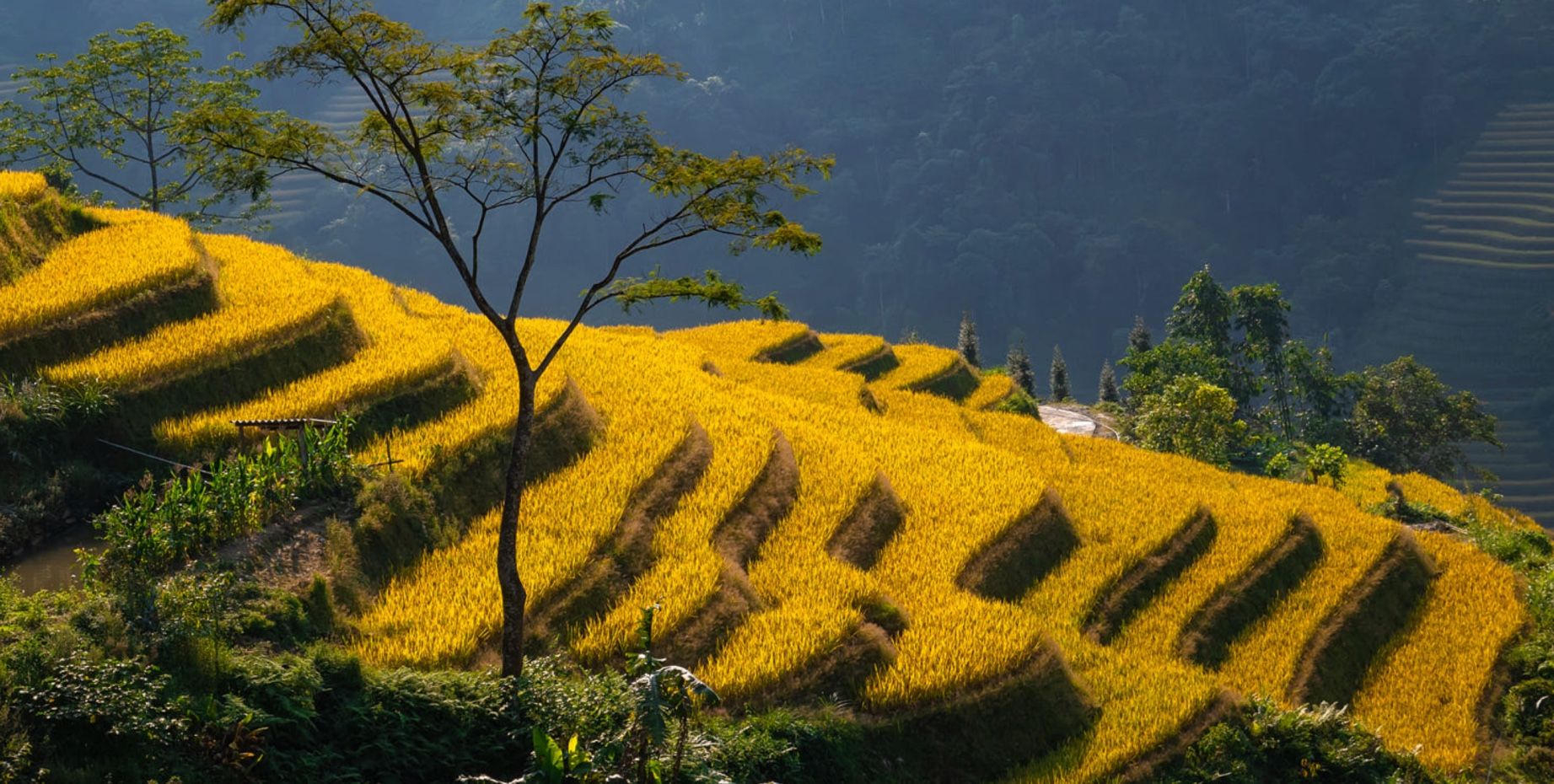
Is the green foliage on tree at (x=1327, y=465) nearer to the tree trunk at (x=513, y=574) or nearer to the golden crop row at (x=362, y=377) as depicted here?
the golden crop row at (x=362, y=377)

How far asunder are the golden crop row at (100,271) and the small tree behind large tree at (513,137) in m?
6.69

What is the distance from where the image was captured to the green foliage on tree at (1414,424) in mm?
50281

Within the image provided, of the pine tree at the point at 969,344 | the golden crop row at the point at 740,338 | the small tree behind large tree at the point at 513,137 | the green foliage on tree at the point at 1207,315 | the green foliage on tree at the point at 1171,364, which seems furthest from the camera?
the green foliage on tree at the point at 1207,315

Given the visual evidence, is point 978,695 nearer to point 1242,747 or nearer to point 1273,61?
point 1242,747

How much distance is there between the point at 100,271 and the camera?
1902 centimetres

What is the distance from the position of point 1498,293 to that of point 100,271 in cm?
15789

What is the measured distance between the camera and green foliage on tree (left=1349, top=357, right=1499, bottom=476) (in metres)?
50.3

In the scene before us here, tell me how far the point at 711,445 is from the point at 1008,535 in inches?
204

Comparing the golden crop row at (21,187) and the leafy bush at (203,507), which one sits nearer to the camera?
the leafy bush at (203,507)

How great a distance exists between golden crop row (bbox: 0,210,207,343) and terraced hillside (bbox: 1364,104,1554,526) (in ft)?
386

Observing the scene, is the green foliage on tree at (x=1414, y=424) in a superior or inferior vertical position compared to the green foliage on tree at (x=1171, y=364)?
inferior

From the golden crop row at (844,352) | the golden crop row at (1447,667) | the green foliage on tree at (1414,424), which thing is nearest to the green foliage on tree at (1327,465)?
the golden crop row at (1447,667)

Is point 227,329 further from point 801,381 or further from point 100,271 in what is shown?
point 801,381

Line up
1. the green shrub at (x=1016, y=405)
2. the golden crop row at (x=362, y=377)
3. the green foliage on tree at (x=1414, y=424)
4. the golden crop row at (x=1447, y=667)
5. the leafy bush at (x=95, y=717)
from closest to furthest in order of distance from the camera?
the leafy bush at (x=95, y=717) → the golden crop row at (x=362, y=377) → the golden crop row at (x=1447, y=667) → the green shrub at (x=1016, y=405) → the green foliage on tree at (x=1414, y=424)
